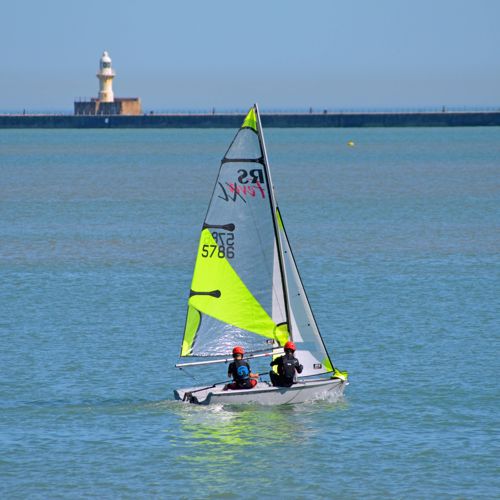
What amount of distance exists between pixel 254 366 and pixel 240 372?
6617mm

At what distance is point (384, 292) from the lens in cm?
4703

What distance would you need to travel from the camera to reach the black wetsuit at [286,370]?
27.1 m

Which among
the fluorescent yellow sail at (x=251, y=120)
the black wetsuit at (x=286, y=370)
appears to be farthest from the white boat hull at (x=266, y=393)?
the fluorescent yellow sail at (x=251, y=120)

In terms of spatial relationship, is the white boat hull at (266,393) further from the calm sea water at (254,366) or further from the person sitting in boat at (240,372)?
the calm sea water at (254,366)

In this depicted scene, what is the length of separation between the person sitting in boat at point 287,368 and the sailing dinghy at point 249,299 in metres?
0.48

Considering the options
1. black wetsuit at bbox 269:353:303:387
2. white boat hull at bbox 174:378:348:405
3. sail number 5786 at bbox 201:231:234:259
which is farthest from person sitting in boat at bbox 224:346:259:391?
sail number 5786 at bbox 201:231:234:259

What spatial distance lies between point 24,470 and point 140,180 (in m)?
97.2

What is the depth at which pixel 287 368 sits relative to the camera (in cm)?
2712

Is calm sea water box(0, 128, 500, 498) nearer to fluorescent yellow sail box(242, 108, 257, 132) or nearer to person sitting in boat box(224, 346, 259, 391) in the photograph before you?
person sitting in boat box(224, 346, 259, 391)

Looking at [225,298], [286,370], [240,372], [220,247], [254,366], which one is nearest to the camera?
[240,372]

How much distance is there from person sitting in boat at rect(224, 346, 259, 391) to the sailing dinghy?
2.17 ft

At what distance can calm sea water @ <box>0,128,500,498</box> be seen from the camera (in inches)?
981

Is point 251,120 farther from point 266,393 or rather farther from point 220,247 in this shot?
point 266,393

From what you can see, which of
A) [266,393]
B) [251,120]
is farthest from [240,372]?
Result: [251,120]
